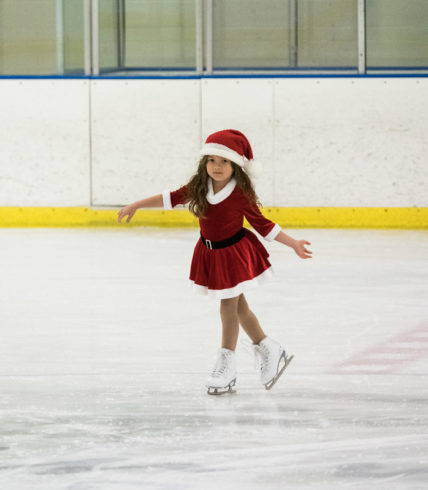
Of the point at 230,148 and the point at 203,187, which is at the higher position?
the point at 230,148

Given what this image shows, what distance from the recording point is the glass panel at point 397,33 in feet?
31.2

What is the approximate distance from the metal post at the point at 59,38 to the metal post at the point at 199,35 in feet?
4.05

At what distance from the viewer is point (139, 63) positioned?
10.0 m

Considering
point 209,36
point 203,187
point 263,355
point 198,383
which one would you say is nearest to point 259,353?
point 263,355

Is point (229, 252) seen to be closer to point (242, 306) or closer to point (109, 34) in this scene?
point (242, 306)

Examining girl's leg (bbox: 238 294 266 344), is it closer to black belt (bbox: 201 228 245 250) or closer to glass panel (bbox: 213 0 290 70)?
black belt (bbox: 201 228 245 250)

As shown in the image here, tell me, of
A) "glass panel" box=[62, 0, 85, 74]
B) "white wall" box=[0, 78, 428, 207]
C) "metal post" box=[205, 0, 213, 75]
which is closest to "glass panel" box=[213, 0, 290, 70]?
"metal post" box=[205, 0, 213, 75]

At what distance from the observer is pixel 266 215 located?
926 cm


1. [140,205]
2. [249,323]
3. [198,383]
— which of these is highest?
[140,205]

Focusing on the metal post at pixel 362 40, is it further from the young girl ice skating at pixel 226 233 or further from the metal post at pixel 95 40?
the young girl ice skating at pixel 226 233

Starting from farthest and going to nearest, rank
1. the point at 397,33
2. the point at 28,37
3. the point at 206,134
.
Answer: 1. the point at 28,37
2. the point at 397,33
3. the point at 206,134

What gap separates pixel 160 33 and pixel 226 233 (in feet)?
21.1

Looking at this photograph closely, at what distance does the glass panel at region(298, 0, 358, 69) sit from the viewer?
9.55 metres

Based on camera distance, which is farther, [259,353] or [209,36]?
[209,36]
